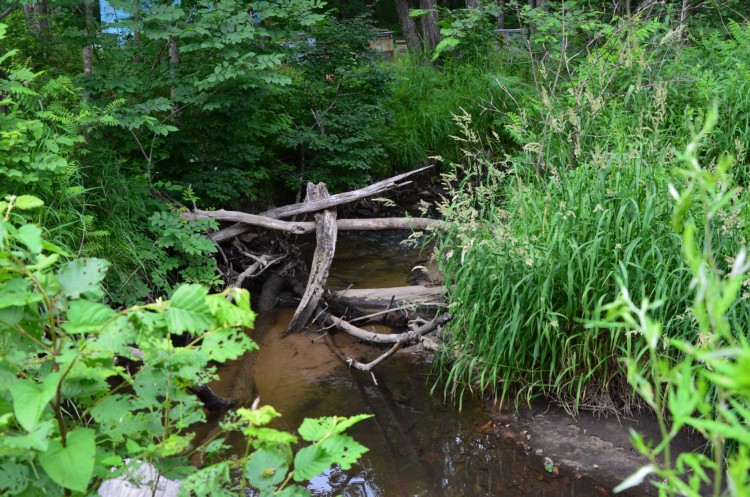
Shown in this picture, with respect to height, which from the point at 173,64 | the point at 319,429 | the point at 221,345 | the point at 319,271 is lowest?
the point at 319,271

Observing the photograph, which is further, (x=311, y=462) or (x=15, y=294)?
(x=311, y=462)

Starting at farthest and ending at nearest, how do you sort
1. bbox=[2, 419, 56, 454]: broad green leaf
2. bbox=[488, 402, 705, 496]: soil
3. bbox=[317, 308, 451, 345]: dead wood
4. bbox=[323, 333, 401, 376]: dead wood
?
bbox=[317, 308, 451, 345]: dead wood < bbox=[323, 333, 401, 376]: dead wood < bbox=[488, 402, 705, 496]: soil < bbox=[2, 419, 56, 454]: broad green leaf

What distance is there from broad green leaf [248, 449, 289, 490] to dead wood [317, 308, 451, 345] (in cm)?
376

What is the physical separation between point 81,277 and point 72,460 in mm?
412

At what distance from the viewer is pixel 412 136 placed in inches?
382

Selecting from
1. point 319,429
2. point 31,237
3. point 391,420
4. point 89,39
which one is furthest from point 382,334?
point 31,237

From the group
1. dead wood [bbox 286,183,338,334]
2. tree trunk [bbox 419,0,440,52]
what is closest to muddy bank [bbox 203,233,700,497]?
dead wood [bbox 286,183,338,334]

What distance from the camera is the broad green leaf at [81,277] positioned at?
160 cm

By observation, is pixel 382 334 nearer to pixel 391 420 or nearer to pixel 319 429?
pixel 391 420

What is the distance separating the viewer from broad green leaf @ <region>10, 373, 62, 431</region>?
4.61 ft

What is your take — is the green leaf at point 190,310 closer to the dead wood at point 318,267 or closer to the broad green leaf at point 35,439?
the broad green leaf at point 35,439

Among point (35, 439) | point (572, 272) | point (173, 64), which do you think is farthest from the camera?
point (173, 64)

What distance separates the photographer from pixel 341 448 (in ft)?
5.68

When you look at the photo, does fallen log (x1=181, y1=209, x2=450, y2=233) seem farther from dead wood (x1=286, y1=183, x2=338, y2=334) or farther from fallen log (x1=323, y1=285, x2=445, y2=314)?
Answer: fallen log (x1=323, y1=285, x2=445, y2=314)
